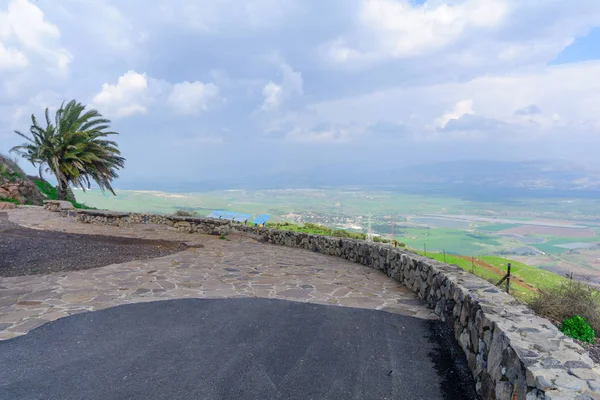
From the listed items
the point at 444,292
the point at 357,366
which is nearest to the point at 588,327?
the point at 444,292

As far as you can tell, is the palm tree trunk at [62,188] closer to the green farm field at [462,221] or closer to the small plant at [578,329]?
the green farm field at [462,221]

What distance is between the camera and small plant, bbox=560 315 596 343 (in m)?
6.69

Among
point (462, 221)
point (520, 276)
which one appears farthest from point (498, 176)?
point (520, 276)

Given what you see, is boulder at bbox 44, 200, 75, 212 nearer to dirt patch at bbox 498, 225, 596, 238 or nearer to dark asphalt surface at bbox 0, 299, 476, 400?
dark asphalt surface at bbox 0, 299, 476, 400

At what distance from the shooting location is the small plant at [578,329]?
6691 mm

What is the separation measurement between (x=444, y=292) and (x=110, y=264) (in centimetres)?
793

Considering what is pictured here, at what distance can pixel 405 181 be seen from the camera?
127 meters

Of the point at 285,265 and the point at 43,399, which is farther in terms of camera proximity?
the point at 285,265

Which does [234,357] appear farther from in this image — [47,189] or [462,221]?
[462,221]

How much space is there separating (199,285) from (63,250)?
5845mm

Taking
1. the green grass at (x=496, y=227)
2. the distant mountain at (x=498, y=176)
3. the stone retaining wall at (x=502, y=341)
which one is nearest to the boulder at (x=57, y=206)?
the stone retaining wall at (x=502, y=341)

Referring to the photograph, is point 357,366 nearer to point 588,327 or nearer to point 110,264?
point 588,327

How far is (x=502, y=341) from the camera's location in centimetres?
325

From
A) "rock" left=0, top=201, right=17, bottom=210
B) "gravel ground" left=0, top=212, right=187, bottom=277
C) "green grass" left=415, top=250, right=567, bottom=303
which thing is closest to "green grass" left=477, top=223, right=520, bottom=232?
"green grass" left=415, top=250, right=567, bottom=303
